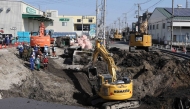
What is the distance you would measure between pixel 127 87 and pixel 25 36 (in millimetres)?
32887

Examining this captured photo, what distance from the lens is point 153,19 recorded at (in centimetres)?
9144

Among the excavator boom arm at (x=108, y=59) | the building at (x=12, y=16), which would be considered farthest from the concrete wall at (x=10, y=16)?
the excavator boom arm at (x=108, y=59)

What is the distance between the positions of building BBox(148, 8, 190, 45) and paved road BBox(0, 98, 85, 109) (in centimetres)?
5084

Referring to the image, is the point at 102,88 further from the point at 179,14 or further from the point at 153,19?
the point at 153,19

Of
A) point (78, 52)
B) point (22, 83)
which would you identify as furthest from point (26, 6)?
point (22, 83)

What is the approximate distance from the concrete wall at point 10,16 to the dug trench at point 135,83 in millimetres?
25528

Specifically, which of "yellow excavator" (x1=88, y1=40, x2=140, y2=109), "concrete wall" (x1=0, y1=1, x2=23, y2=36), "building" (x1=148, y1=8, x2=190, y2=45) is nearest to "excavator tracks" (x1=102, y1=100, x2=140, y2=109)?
"yellow excavator" (x1=88, y1=40, x2=140, y2=109)

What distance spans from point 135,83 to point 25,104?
11.2 metres

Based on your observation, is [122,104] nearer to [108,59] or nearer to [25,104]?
[108,59]

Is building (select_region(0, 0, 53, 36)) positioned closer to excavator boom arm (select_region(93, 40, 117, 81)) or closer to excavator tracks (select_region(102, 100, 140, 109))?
excavator boom arm (select_region(93, 40, 117, 81))

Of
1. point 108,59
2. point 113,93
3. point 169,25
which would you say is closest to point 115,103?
point 113,93

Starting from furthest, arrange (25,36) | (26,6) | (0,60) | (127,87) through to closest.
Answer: (26,6), (25,36), (0,60), (127,87)

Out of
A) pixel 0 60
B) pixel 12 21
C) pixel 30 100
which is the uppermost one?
pixel 12 21

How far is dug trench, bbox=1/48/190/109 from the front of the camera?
20.1m
